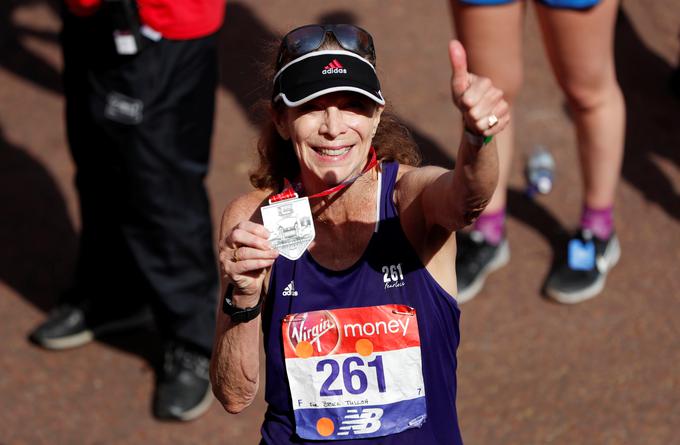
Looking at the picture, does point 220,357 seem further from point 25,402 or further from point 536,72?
point 536,72

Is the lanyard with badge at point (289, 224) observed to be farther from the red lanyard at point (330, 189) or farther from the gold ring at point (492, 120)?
the gold ring at point (492, 120)

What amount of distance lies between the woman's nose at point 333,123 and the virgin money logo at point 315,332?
1.69ft

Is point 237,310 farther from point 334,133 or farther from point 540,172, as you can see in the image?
point 540,172

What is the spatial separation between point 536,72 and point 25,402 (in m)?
3.94

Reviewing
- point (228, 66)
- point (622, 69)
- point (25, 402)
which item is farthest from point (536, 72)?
point (25, 402)

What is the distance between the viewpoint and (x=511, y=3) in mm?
4695

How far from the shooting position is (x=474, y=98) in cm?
230

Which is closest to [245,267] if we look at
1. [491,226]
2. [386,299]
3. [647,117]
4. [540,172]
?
[386,299]

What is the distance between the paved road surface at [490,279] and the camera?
183 inches

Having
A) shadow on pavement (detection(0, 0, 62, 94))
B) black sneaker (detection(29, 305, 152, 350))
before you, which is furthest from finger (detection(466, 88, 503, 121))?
shadow on pavement (detection(0, 0, 62, 94))

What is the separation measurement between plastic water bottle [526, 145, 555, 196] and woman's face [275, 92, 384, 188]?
10.3 ft

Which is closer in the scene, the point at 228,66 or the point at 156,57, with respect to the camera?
the point at 156,57

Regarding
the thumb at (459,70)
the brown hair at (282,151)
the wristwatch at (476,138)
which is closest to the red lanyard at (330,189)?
the brown hair at (282,151)

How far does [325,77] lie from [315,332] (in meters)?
0.72
